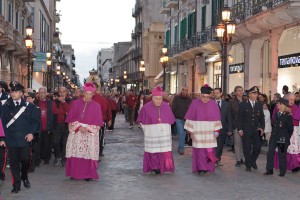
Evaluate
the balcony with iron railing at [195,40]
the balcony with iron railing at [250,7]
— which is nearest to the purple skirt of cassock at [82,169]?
the balcony with iron railing at [250,7]

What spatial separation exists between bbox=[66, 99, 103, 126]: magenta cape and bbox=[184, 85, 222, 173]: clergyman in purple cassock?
226 centimetres

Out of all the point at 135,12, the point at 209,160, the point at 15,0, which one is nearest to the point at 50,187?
the point at 209,160

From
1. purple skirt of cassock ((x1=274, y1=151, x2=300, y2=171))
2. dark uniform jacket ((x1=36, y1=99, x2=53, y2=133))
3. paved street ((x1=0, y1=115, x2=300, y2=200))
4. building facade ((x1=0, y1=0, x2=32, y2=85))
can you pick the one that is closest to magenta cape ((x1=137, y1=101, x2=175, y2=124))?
paved street ((x1=0, y1=115, x2=300, y2=200))

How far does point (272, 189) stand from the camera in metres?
10.1

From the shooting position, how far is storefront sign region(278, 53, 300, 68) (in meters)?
21.4

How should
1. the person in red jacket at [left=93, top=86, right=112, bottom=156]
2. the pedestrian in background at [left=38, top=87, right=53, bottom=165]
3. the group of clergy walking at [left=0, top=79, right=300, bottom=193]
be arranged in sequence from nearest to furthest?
the group of clergy walking at [left=0, top=79, right=300, bottom=193] < the pedestrian in background at [left=38, top=87, right=53, bottom=165] < the person in red jacket at [left=93, top=86, right=112, bottom=156]

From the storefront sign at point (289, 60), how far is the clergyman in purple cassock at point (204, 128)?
9883 millimetres

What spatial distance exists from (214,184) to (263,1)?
1269 centimetres

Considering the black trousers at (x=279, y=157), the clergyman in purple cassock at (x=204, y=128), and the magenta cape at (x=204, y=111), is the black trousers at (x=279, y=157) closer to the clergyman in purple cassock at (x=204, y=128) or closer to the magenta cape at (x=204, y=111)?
the clergyman in purple cassock at (x=204, y=128)

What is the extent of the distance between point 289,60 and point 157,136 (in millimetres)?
11310

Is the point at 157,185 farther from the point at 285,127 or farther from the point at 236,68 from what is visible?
the point at 236,68

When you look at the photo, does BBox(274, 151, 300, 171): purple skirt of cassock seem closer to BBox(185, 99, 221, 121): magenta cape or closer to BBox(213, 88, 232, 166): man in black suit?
BBox(213, 88, 232, 166): man in black suit

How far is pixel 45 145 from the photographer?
13484 millimetres

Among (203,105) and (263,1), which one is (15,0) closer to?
(263,1)
